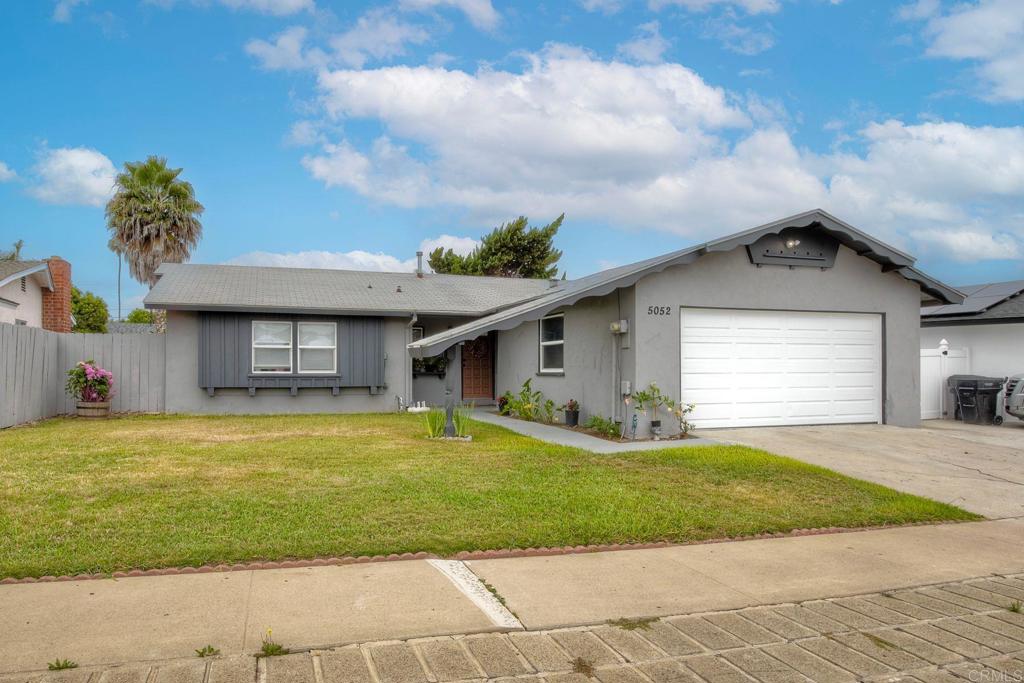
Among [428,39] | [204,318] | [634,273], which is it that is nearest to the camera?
[634,273]

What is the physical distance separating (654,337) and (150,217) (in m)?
24.6

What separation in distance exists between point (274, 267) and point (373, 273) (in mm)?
2838

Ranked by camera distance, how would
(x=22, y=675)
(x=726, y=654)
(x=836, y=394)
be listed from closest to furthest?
(x=22, y=675), (x=726, y=654), (x=836, y=394)

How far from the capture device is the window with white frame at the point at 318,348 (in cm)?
1684

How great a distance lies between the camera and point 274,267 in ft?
65.3

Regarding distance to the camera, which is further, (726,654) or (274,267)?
(274,267)

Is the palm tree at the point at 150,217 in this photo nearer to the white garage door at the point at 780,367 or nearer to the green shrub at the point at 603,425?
the green shrub at the point at 603,425

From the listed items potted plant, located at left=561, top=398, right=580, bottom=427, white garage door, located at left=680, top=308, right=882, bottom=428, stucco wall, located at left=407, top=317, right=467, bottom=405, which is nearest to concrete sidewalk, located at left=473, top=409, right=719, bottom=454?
potted plant, located at left=561, top=398, right=580, bottom=427

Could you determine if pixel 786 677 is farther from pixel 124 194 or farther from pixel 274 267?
pixel 124 194

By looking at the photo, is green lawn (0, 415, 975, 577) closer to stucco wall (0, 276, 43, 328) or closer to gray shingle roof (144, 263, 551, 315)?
gray shingle roof (144, 263, 551, 315)

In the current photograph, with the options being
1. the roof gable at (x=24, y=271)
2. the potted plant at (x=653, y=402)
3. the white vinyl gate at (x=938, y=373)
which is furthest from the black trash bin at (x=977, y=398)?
the roof gable at (x=24, y=271)

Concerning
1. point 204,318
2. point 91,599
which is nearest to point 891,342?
point 91,599

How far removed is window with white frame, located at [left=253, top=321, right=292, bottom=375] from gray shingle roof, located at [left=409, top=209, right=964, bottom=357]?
6251 millimetres

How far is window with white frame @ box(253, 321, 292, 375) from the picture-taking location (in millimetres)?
16484
